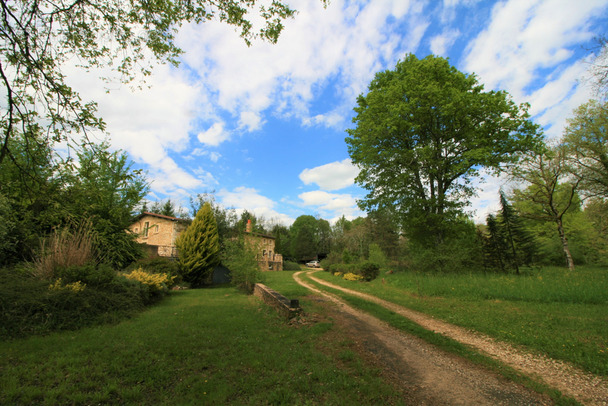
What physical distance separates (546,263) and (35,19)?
127ft

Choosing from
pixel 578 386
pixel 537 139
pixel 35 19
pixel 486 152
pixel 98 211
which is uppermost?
pixel 537 139

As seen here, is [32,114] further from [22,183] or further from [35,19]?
[35,19]

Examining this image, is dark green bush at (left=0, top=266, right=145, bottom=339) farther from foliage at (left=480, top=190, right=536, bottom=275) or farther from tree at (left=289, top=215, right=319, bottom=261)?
tree at (left=289, top=215, right=319, bottom=261)

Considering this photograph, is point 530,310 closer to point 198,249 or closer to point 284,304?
point 284,304

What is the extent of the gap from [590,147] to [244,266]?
24112 mm

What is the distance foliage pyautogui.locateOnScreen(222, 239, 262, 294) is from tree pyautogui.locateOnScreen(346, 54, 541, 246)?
351 inches

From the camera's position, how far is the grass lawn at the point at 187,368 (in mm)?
3207

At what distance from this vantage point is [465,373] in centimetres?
393

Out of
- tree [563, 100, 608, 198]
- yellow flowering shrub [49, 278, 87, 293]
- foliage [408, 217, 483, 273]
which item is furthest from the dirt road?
tree [563, 100, 608, 198]

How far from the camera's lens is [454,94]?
44.9 ft

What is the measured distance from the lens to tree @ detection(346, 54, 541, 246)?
14.3m

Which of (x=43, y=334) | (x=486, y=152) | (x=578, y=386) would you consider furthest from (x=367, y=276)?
(x=43, y=334)

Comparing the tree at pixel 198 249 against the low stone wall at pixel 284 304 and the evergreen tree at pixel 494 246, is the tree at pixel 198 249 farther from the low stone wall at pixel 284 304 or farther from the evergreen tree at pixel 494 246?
the evergreen tree at pixel 494 246

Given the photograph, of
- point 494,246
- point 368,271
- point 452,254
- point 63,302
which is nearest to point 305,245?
point 368,271
